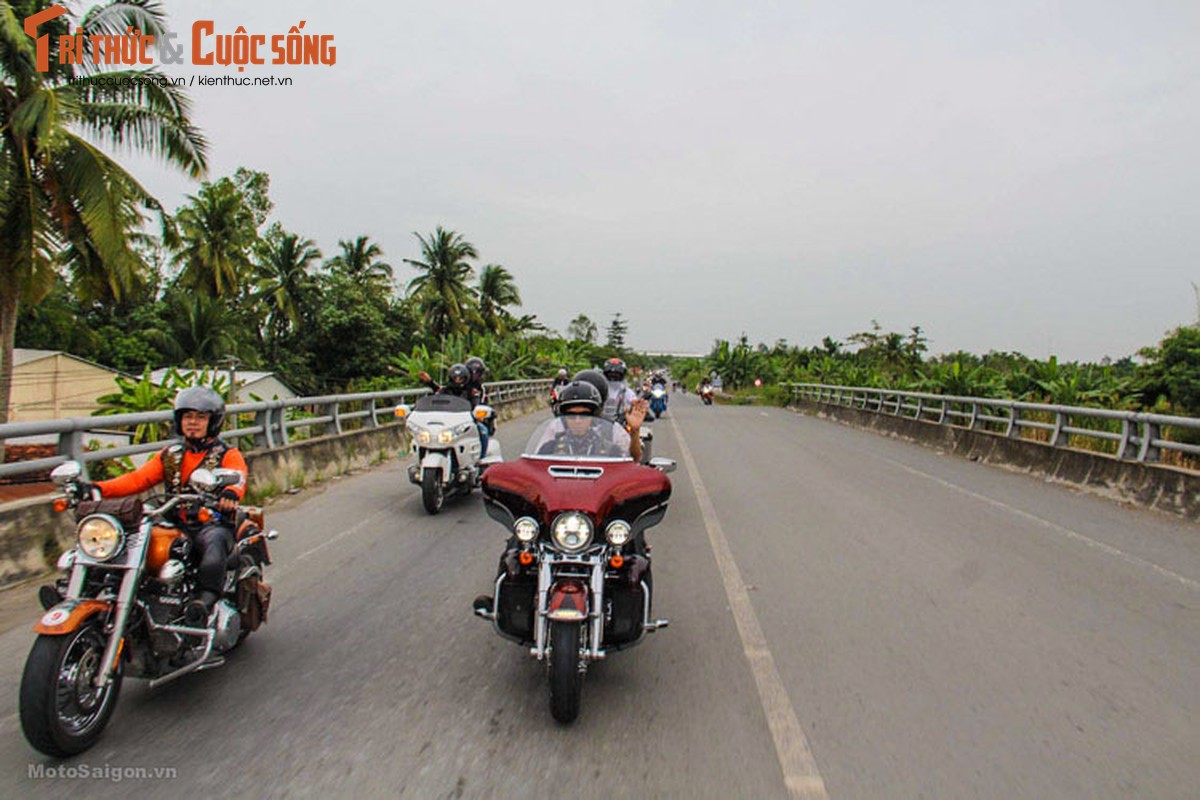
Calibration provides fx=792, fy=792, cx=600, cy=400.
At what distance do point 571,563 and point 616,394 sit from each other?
6.00m

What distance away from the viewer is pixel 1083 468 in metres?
11.9

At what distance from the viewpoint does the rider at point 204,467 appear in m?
4.05

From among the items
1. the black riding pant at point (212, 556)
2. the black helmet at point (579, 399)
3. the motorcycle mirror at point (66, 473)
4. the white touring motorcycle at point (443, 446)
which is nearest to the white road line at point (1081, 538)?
the black helmet at point (579, 399)

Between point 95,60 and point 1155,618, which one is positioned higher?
point 95,60

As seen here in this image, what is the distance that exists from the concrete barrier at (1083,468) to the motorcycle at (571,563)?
28.3 ft

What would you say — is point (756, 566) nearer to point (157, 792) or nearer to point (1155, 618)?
point (1155, 618)

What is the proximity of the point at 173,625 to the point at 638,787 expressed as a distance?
237 centimetres

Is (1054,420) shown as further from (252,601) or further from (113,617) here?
(113,617)

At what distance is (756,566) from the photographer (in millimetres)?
6684

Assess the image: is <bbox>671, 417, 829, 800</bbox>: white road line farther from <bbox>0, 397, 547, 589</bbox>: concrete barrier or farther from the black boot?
<bbox>0, 397, 547, 589</bbox>: concrete barrier

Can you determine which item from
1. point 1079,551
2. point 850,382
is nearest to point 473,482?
point 1079,551

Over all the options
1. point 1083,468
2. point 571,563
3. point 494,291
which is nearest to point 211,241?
point 494,291

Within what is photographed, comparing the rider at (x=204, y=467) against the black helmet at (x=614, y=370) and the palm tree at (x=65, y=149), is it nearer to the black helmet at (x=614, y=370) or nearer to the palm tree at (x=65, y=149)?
the black helmet at (x=614, y=370)

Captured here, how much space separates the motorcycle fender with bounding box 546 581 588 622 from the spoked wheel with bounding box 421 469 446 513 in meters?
5.44
